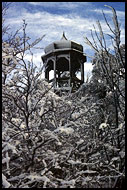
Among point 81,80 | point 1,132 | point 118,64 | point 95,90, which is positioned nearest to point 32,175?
point 1,132

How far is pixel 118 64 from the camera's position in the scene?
3.17 metres

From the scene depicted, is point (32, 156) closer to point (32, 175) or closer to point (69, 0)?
point (32, 175)

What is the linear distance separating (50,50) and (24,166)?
594 inches

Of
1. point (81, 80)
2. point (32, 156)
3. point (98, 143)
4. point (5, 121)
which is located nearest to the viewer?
point (32, 156)

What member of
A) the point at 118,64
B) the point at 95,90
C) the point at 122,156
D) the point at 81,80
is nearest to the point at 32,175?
the point at 122,156

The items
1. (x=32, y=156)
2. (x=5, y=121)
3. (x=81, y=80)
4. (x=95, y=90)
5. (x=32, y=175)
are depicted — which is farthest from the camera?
(x=81, y=80)

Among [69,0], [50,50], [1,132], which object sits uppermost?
[50,50]

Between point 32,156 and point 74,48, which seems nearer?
point 32,156

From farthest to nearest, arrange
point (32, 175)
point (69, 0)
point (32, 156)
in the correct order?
point (69, 0) → point (32, 156) → point (32, 175)

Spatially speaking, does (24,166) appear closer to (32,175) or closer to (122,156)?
(32,175)

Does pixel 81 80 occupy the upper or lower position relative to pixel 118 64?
upper

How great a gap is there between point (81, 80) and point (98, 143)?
13.4 metres

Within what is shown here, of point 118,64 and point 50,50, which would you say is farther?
point 50,50

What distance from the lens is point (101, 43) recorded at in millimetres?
3080
